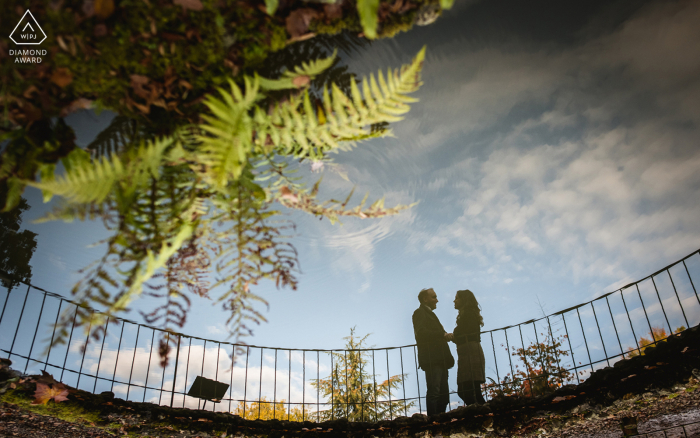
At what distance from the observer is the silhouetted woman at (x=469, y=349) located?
4.21 m

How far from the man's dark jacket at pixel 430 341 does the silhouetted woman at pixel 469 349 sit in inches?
7.1

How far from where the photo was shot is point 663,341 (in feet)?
9.28

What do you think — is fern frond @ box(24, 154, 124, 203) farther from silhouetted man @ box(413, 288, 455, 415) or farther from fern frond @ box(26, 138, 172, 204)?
silhouetted man @ box(413, 288, 455, 415)

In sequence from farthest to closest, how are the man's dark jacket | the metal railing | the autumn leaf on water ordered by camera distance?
the man's dark jacket < the metal railing < the autumn leaf on water

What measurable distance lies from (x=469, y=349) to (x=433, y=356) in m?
0.50

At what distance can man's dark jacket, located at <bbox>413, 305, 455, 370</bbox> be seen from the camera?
171 inches

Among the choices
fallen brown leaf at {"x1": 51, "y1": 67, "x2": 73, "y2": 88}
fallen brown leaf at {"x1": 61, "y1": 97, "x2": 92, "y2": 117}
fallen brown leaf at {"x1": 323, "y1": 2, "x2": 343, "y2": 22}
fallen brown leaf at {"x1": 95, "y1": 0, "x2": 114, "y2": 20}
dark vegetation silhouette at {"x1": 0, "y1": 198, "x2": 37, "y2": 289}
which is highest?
dark vegetation silhouette at {"x1": 0, "y1": 198, "x2": 37, "y2": 289}

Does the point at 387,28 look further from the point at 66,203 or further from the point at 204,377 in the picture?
the point at 204,377

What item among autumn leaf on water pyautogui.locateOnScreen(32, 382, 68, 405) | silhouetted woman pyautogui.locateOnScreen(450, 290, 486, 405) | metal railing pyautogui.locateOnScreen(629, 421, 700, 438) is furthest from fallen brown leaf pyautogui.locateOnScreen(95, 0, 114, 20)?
metal railing pyautogui.locateOnScreen(629, 421, 700, 438)

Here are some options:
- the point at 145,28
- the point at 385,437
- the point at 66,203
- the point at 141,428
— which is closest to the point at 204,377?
the point at 141,428

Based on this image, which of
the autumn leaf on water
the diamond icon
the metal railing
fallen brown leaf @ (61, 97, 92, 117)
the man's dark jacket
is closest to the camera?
the diamond icon

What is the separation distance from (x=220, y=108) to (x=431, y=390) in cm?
465

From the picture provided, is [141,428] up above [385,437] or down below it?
above

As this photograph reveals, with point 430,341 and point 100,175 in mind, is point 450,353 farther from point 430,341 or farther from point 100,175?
point 100,175
